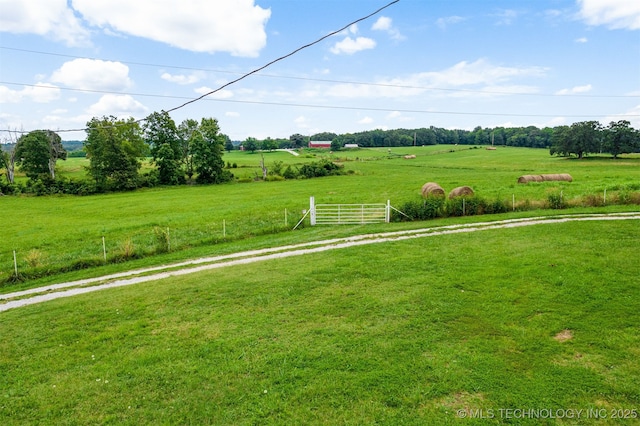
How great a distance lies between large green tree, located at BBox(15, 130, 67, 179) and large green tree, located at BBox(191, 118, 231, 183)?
2014cm

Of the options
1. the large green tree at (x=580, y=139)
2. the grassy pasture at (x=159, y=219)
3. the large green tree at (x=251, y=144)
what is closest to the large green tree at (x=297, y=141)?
the large green tree at (x=251, y=144)

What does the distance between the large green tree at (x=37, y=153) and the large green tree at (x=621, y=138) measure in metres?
88.3

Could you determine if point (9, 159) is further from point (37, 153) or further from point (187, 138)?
point (187, 138)

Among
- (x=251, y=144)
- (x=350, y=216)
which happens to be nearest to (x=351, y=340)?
(x=350, y=216)

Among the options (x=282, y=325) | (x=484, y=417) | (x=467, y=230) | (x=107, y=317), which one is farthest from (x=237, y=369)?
(x=467, y=230)

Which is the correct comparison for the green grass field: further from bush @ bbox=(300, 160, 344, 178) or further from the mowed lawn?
bush @ bbox=(300, 160, 344, 178)

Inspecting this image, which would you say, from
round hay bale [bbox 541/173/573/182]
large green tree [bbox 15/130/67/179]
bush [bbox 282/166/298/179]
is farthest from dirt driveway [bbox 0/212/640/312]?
large green tree [bbox 15/130/67/179]

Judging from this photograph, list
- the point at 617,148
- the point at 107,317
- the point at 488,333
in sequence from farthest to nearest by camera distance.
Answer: the point at 617,148
the point at 107,317
the point at 488,333

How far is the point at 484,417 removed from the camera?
5.36 m

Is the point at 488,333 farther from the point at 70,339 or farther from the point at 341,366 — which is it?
the point at 70,339

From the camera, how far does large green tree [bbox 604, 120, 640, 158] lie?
203 ft

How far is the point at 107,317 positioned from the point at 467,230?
50.7 ft

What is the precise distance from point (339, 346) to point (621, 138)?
76.0m

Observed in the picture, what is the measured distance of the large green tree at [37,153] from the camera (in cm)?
5484
